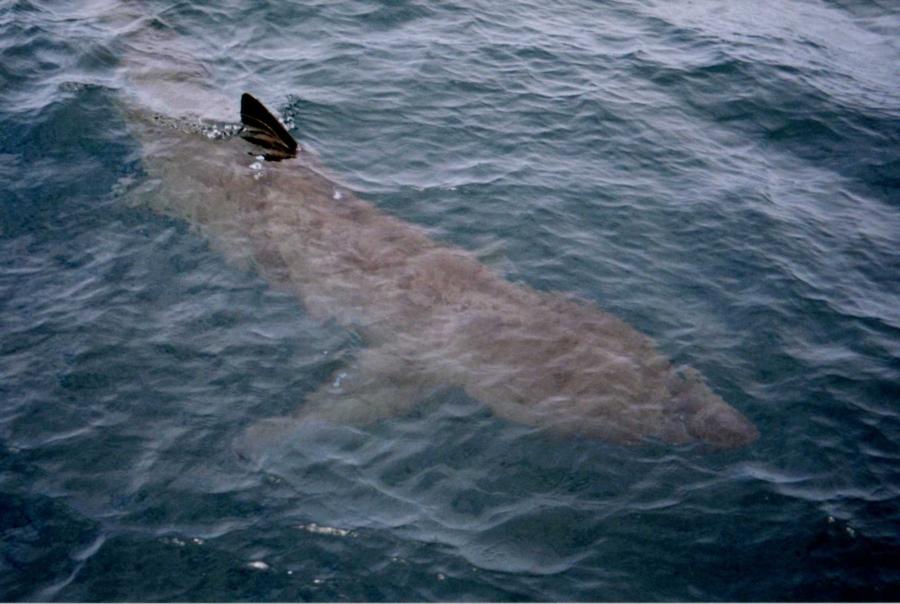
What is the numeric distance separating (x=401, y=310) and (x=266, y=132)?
308cm

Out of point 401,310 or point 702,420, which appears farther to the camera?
point 401,310

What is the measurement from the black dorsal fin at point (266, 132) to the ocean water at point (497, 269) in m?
0.65

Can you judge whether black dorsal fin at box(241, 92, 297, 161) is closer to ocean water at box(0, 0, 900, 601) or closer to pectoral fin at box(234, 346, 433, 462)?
ocean water at box(0, 0, 900, 601)

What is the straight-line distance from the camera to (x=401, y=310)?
7273 millimetres

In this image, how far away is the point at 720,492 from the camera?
5844 mm

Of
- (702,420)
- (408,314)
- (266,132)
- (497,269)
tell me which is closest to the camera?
(702,420)

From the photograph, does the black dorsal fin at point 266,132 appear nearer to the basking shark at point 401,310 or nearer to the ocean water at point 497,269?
the basking shark at point 401,310

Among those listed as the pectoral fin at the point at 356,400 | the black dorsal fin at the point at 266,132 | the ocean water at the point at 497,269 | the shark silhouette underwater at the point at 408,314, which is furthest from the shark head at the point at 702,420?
the black dorsal fin at the point at 266,132

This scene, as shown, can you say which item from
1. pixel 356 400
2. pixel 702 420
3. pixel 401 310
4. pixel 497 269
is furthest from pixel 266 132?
pixel 702 420

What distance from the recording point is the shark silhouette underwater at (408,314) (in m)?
6.43

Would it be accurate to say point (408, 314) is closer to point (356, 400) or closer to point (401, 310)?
point (401, 310)

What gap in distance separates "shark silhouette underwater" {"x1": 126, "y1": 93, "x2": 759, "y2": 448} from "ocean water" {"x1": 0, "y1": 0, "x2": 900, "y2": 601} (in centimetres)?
21

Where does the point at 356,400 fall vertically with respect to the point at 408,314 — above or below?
below

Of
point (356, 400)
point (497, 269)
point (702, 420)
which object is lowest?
point (356, 400)
